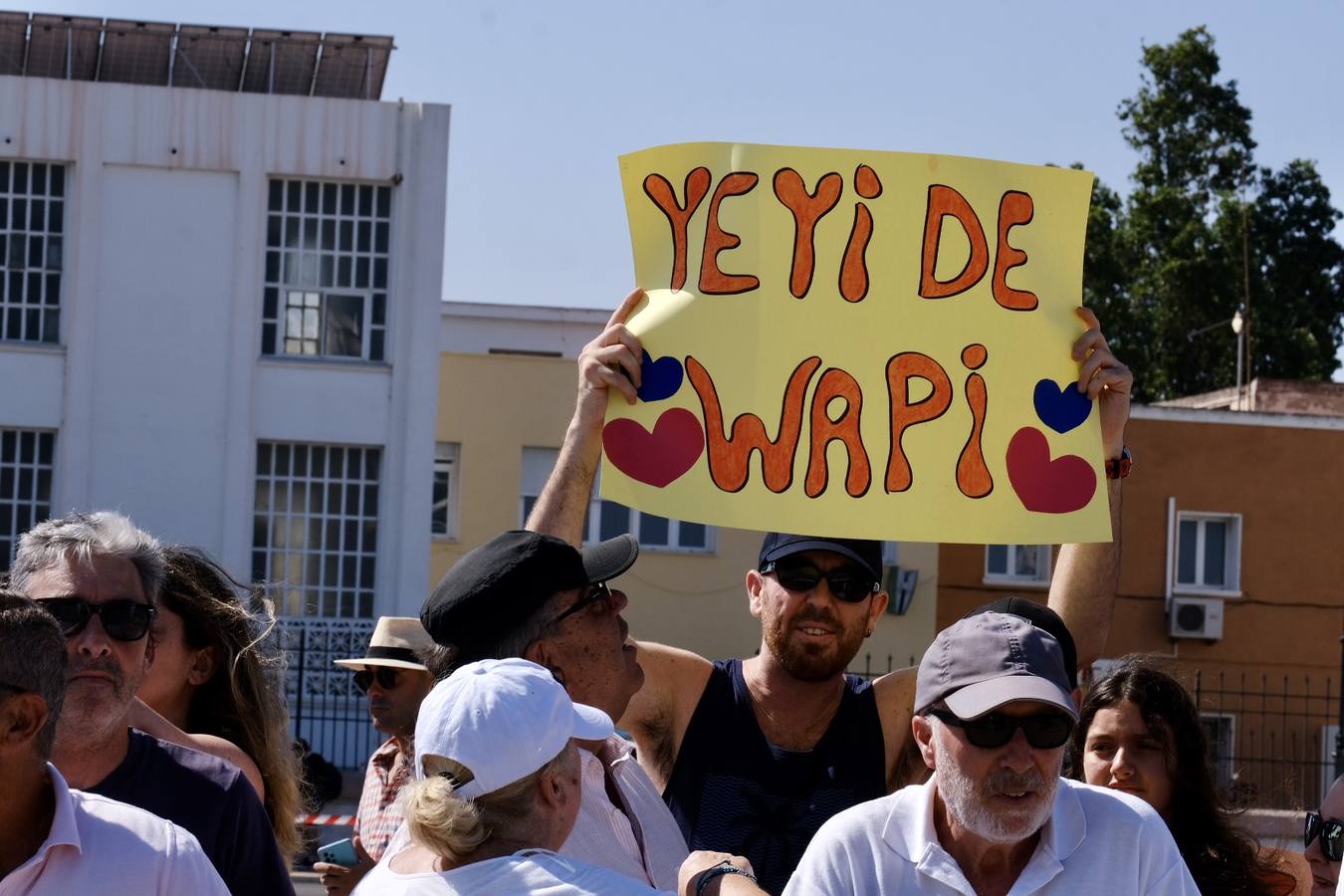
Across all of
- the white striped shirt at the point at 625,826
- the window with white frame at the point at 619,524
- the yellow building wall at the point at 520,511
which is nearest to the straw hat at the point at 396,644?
the white striped shirt at the point at 625,826

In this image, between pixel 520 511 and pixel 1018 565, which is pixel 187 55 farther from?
pixel 1018 565

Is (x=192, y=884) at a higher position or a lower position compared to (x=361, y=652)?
higher

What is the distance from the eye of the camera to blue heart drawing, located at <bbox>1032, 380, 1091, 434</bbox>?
4477mm

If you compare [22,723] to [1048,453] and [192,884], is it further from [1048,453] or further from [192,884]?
[1048,453]

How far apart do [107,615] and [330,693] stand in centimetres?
1961

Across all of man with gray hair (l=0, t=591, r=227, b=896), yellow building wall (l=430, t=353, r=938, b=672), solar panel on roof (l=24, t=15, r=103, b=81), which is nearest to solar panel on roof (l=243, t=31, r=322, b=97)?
solar panel on roof (l=24, t=15, r=103, b=81)

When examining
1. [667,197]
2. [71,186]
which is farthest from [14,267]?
[667,197]

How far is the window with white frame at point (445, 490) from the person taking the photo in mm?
26859

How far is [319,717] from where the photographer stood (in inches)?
885

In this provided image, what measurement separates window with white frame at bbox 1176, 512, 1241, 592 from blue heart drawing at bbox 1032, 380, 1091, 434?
24438 mm

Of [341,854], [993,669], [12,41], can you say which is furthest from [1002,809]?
[12,41]

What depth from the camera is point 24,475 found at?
2383 cm

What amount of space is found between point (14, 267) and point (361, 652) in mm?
6737

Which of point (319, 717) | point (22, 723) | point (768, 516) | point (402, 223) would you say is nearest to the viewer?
point (22, 723)
